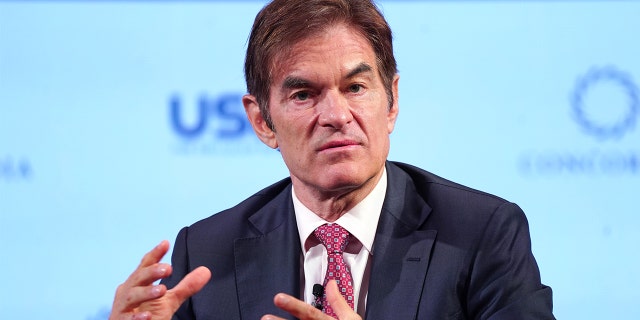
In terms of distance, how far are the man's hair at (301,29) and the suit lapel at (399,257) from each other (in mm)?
301

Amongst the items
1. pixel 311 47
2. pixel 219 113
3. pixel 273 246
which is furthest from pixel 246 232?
pixel 219 113

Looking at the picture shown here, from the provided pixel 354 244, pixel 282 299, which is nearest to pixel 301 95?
pixel 354 244

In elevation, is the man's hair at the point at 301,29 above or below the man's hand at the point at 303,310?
above

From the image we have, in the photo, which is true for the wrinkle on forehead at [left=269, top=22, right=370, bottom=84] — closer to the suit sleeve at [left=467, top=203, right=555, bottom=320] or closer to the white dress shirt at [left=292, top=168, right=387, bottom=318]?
the white dress shirt at [left=292, top=168, right=387, bottom=318]

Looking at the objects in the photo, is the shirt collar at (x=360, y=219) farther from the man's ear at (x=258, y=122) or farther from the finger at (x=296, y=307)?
the finger at (x=296, y=307)

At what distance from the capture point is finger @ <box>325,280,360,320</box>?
206cm

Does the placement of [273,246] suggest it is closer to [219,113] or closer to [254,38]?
[254,38]

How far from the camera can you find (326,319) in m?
2.02

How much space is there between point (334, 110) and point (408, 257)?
43 cm

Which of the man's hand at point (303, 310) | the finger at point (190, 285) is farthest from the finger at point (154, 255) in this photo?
the man's hand at point (303, 310)

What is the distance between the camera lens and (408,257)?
92.4 inches

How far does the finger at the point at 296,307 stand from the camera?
1.99 metres

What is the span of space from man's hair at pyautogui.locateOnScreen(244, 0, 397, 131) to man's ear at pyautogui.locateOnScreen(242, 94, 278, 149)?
0.20 ft

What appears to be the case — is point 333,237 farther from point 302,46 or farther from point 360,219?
point 302,46
